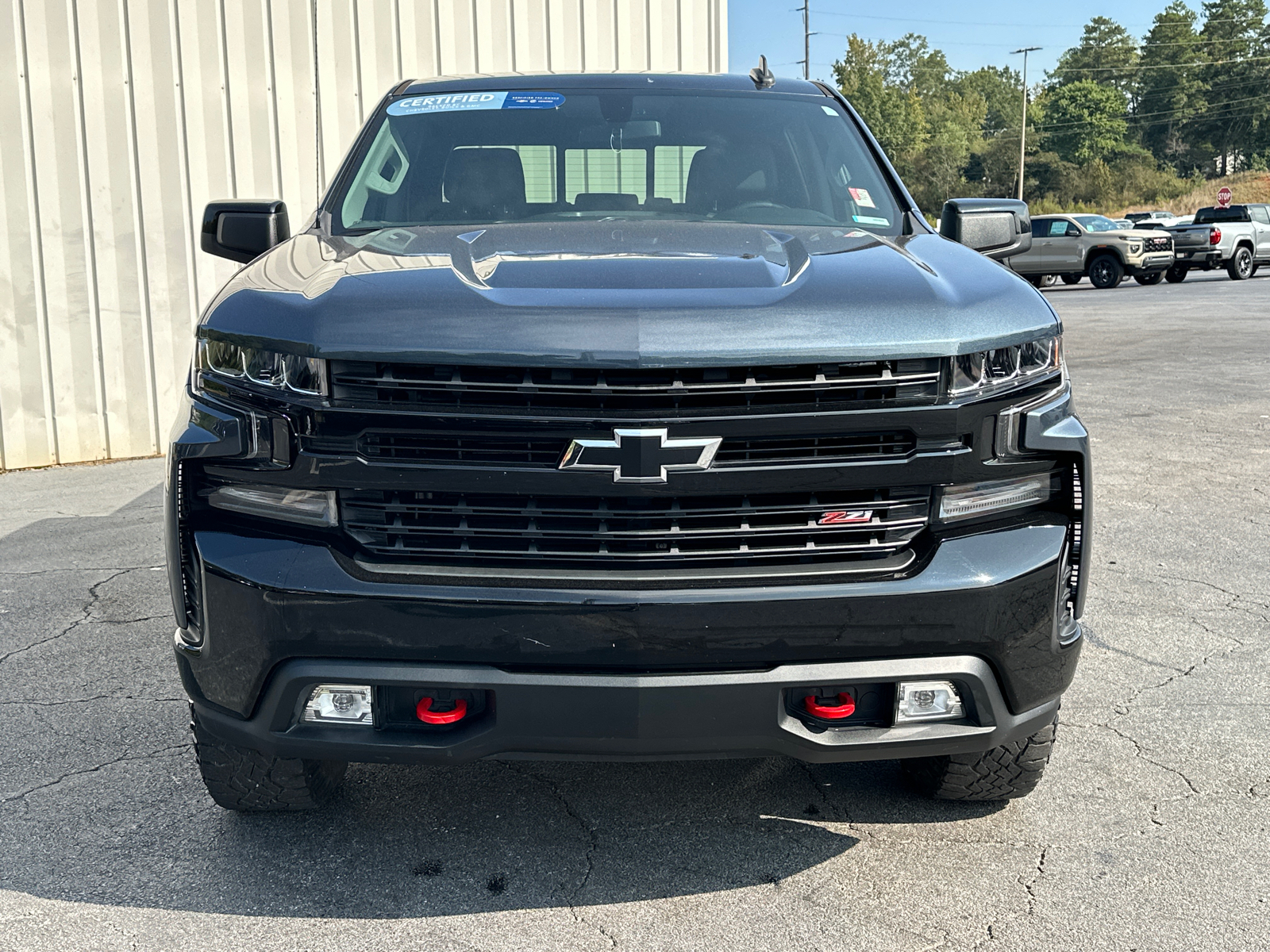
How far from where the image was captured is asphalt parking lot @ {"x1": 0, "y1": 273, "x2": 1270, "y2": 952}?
2.61m

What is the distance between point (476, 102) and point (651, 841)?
7.74ft

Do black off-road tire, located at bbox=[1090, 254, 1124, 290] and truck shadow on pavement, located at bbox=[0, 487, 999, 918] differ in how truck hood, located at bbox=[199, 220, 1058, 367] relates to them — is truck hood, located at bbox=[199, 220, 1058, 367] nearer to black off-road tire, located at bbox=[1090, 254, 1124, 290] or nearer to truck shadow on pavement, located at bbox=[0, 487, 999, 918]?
truck shadow on pavement, located at bbox=[0, 487, 999, 918]

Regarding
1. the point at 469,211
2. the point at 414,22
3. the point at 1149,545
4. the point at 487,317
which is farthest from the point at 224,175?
the point at 487,317

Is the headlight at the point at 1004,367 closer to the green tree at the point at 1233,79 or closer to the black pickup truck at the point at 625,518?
the black pickup truck at the point at 625,518

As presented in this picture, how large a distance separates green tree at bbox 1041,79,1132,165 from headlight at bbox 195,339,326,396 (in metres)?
119

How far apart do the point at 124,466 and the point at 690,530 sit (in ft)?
21.5

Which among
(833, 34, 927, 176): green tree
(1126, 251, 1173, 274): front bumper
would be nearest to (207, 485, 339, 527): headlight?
(1126, 251, 1173, 274): front bumper

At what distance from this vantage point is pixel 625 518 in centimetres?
242

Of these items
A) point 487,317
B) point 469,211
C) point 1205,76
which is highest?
point 1205,76

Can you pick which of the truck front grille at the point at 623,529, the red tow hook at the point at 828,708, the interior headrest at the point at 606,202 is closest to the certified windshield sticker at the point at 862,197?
the interior headrest at the point at 606,202

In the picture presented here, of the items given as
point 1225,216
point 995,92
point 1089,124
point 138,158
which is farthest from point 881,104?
point 138,158

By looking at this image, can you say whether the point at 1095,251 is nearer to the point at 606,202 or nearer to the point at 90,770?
the point at 606,202

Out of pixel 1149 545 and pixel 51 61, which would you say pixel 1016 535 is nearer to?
pixel 1149 545

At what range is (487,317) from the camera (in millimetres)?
2410
